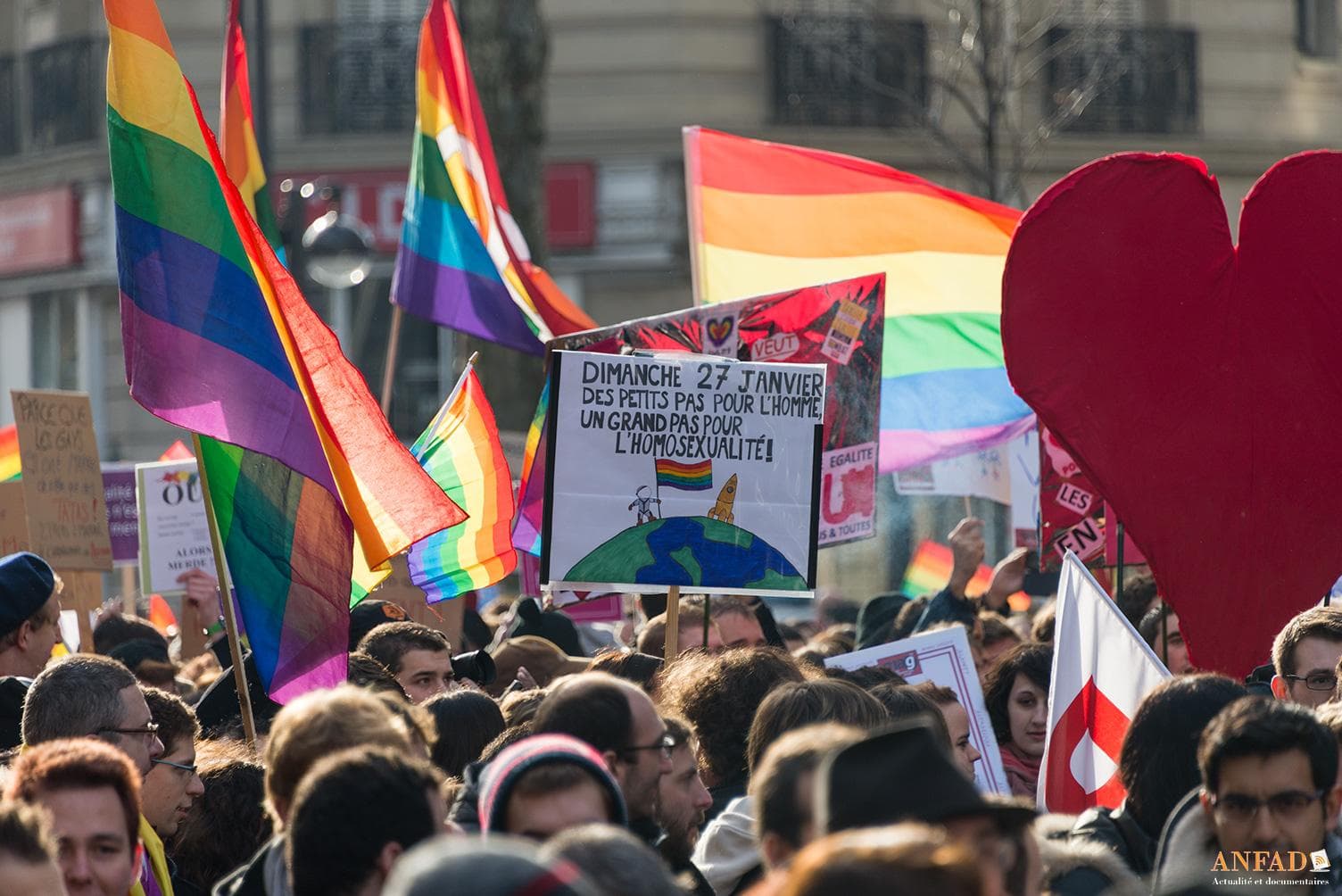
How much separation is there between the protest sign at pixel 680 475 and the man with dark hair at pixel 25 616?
4.83 feet

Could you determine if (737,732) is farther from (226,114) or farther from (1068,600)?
(226,114)

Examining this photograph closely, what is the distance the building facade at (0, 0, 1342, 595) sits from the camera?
19.5 m

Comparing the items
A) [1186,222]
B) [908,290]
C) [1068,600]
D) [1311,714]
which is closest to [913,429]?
[908,290]

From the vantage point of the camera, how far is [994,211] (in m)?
9.41

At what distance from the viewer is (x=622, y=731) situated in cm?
410

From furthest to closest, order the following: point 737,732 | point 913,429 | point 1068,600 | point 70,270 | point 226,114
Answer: point 70,270
point 913,429
point 226,114
point 1068,600
point 737,732

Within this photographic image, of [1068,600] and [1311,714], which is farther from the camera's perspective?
[1068,600]

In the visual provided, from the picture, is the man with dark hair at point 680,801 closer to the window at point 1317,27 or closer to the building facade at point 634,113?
the building facade at point 634,113

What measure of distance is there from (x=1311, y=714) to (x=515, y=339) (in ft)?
20.0

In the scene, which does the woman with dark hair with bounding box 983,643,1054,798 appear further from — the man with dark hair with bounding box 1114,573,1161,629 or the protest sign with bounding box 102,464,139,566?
the protest sign with bounding box 102,464,139,566

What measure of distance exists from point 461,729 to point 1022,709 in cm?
190

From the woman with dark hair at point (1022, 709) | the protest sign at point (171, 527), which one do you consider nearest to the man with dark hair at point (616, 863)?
the woman with dark hair at point (1022, 709)

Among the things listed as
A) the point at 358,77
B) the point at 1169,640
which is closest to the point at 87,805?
the point at 1169,640

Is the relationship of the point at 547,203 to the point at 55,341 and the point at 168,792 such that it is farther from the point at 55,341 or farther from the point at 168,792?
the point at 168,792
